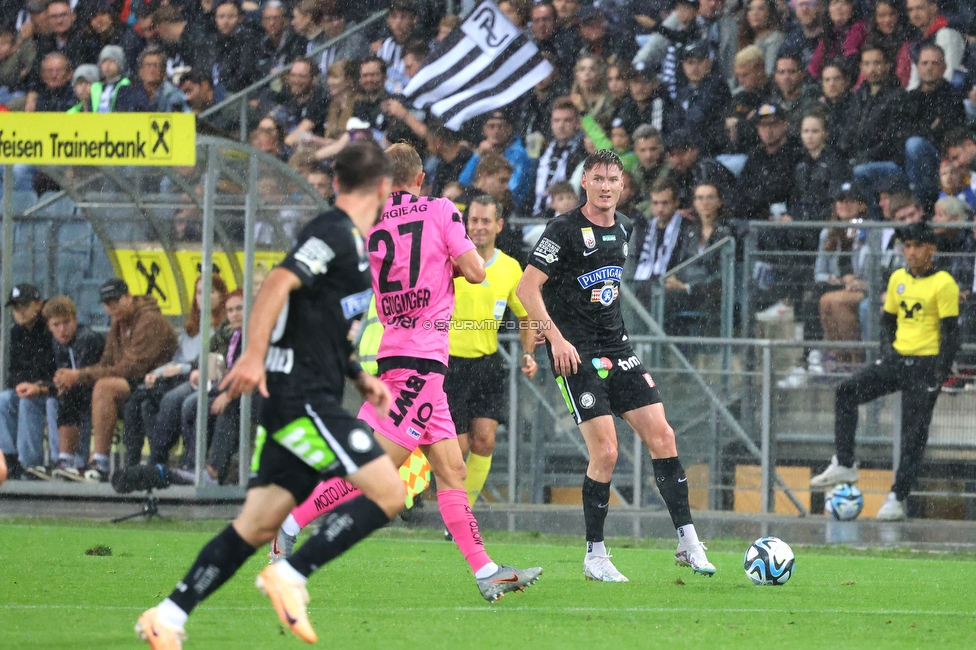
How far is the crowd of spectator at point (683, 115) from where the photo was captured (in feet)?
45.3

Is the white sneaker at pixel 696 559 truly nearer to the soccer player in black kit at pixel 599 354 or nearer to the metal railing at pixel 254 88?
the soccer player in black kit at pixel 599 354

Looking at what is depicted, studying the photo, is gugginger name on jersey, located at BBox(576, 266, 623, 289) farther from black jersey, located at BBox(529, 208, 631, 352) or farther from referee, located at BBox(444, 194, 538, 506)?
referee, located at BBox(444, 194, 538, 506)

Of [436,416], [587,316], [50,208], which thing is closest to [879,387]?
[587,316]

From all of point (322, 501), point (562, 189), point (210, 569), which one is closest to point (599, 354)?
point (322, 501)

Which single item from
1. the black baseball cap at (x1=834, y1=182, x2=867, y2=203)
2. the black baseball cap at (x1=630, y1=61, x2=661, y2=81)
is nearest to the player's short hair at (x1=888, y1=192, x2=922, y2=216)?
the black baseball cap at (x1=834, y1=182, x2=867, y2=203)

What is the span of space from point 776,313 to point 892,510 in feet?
7.15

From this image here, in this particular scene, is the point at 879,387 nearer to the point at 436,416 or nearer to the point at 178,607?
the point at 436,416

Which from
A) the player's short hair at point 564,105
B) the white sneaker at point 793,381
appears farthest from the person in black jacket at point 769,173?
the player's short hair at point 564,105

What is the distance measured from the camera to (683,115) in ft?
50.8

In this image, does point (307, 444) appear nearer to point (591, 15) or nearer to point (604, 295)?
point (604, 295)

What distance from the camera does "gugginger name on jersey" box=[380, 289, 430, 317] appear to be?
7.57 m

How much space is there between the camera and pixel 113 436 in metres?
14.3

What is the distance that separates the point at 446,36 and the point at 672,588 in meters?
10.6

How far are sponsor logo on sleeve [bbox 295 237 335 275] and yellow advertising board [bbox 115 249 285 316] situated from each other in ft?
30.5
